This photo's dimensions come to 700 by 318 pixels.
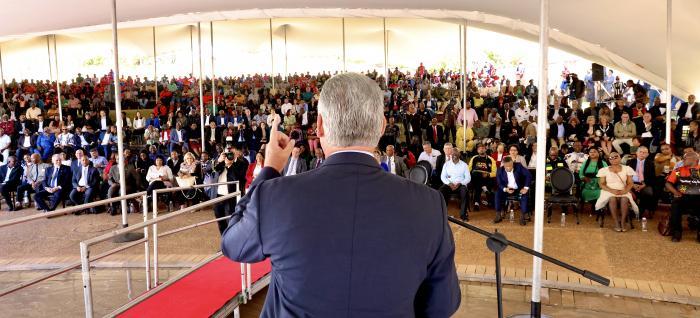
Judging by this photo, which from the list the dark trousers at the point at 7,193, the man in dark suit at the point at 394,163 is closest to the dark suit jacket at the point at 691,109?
the man in dark suit at the point at 394,163

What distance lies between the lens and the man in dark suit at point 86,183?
9.55 metres

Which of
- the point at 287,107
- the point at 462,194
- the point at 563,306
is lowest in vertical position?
the point at 563,306

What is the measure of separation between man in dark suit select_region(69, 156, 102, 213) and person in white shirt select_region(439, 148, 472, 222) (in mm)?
6123

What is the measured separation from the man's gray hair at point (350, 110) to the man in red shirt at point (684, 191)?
6301mm

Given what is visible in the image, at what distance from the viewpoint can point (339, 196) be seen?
3.73 ft

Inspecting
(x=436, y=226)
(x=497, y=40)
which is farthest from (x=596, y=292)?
(x=497, y=40)

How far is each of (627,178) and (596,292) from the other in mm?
3081

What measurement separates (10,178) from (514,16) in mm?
9553

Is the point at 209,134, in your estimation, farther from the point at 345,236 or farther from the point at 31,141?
the point at 345,236

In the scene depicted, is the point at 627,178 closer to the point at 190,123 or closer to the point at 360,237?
the point at 360,237

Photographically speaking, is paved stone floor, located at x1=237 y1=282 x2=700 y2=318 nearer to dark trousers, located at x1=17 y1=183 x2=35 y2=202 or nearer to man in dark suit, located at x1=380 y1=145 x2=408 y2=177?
man in dark suit, located at x1=380 y1=145 x2=408 y2=177

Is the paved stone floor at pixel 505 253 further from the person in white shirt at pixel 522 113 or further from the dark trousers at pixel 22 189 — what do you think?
the person in white shirt at pixel 522 113

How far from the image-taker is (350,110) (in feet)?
3.97

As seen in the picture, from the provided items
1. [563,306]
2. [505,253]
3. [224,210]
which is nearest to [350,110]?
[563,306]
